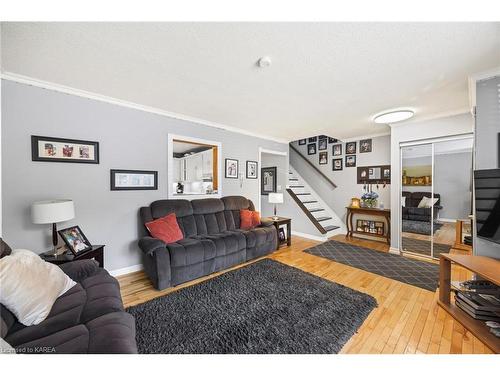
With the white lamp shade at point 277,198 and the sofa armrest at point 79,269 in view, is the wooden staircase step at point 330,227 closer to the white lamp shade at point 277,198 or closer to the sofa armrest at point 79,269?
the white lamp shade at point 277,198

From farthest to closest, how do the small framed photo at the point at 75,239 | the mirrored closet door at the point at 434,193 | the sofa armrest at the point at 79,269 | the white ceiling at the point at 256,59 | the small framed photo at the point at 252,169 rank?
the small framed photo at the point at 252,169 → the mirrored closet door at the point at 434,193 → the small framed photo at the point at 75,239 → the sofa armrest at the point at 79,269 → the white ceiling at the point at 256,59

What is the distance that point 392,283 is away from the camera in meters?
2.53

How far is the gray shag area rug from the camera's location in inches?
59.3

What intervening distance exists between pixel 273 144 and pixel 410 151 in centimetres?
272

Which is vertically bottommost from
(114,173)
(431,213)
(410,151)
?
(431,213)

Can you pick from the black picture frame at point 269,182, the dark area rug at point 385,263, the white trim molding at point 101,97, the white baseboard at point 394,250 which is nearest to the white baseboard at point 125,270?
the white trim molding at point 101,97

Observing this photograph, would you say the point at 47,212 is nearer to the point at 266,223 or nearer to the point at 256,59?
the point at 256,59

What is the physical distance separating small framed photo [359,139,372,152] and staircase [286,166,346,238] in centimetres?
171

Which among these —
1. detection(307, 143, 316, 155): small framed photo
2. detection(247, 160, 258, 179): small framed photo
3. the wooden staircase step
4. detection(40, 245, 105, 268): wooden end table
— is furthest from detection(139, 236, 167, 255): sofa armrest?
detection(307, 143, 316, 155): small framed photo

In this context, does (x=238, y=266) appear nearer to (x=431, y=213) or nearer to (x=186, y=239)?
(x=186, y=239)

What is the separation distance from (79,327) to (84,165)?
2.07 m

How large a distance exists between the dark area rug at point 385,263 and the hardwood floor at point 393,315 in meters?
0.19

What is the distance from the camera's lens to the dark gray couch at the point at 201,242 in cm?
239
